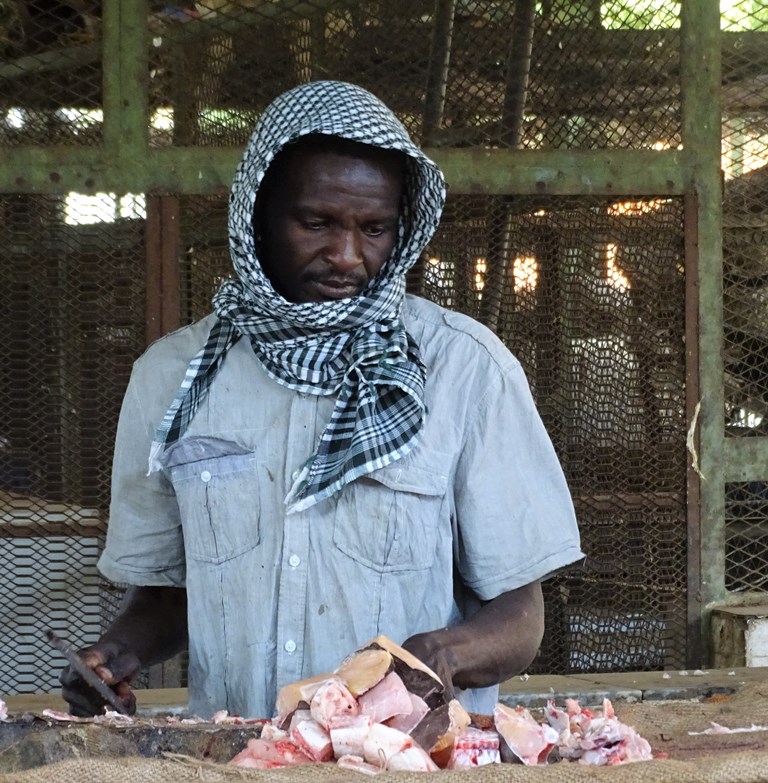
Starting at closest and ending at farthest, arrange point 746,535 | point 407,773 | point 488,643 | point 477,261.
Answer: point 407,773
point 488,643
point 477,261
point 746,535

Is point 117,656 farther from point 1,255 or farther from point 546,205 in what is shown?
point 546,205

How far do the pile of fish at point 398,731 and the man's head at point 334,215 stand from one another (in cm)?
76

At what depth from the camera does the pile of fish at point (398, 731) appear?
1638 mm

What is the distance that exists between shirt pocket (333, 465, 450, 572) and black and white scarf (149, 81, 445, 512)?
0.22ft

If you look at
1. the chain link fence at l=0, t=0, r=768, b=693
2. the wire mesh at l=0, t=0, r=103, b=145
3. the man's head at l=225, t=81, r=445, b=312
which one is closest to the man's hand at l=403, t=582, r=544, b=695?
the man's head at l=225, t=81, r=445, b=312

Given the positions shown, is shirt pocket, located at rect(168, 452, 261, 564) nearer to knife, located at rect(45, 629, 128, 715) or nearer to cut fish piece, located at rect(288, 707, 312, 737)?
knife, located at rect(45, 629, 128, 715)

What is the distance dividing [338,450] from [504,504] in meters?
0.30

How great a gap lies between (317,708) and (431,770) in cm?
19

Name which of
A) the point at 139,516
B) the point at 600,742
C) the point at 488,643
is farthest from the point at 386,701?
the point at 139,516

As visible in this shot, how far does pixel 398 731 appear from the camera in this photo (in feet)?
5.44

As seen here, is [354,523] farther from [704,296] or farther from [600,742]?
[704,296]

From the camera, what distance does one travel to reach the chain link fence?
440 cm

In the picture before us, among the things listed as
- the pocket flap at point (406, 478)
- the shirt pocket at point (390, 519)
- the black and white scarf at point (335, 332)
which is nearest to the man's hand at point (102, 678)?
the black and white scarf at point (335, 332)

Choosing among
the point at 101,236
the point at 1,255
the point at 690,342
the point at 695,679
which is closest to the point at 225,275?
the point at 101,236
